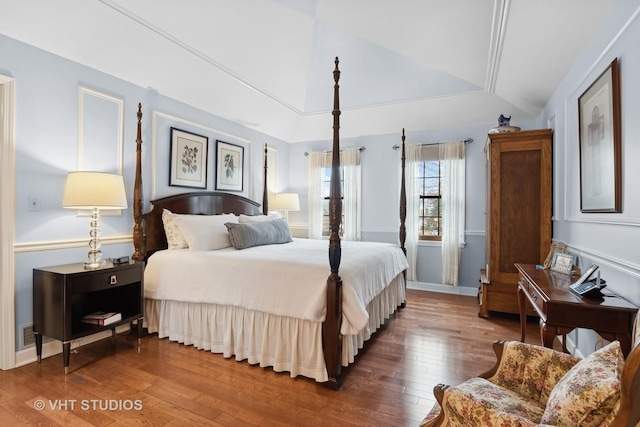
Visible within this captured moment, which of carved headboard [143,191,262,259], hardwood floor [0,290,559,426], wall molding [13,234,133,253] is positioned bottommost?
hardwood floor [0,290,559,426]

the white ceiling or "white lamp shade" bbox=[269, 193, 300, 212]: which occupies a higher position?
the white ceiling

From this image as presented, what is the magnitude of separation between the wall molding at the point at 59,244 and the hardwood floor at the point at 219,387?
2.93 ft

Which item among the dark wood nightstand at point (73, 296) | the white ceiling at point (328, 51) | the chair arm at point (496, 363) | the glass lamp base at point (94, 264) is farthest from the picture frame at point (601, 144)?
the glass lamp base at point (94, 264)

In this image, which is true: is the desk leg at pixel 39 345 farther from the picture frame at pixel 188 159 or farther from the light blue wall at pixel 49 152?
the picture frame at pixel 188 159

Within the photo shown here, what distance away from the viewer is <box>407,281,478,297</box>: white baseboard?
479 centimetres

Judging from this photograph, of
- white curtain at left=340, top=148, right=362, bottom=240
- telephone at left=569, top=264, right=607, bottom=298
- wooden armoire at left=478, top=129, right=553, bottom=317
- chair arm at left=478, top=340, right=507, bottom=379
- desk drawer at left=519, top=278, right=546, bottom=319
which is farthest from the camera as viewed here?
white curtain at left=340, top=148, right=362, bottom=240

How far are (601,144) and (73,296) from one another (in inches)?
157

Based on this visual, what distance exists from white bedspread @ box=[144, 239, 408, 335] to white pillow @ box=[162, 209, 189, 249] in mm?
146

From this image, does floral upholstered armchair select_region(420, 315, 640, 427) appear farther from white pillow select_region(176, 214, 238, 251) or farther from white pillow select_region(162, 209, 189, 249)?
white pillow select_region(162, 209, 189, 249)

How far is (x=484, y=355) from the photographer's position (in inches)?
108

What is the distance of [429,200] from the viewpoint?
5.07m

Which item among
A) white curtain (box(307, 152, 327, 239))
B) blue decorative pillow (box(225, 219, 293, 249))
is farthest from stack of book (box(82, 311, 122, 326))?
white curtain (box(307, 152, 327, 239))

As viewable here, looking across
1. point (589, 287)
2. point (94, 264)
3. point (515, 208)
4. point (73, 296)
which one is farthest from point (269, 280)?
point (515, 208)

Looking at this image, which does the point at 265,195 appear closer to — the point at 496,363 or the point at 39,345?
the point at 39,345
